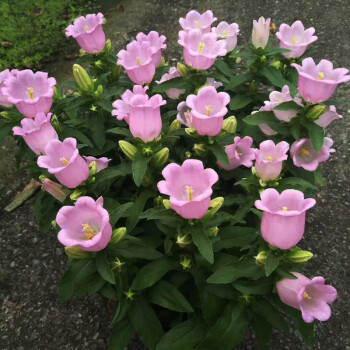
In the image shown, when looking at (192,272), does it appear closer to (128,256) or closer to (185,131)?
(128,256)

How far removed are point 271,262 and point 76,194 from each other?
1026mm

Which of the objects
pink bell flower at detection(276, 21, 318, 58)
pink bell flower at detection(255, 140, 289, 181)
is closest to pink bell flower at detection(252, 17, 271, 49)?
pink bell flower at detection(276, 21, 318, 58)

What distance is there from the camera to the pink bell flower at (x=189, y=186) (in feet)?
5.87

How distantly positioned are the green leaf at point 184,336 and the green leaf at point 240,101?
140 centimetres

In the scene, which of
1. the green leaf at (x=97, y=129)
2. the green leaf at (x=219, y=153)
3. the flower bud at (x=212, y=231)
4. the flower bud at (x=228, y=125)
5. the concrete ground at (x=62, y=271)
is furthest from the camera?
the concrete ground at (x=62, y=271)

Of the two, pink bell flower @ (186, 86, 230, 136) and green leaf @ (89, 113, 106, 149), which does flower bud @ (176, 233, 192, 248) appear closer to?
pink bell flower @ (186, 86, 230, 136)

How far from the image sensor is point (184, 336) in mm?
2189

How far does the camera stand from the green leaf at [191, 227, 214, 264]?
186 centimetres

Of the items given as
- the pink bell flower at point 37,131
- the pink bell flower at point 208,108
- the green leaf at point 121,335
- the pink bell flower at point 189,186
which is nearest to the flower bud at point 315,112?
the pink bell flower at point 208,108

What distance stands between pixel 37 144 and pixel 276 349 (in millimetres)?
2159

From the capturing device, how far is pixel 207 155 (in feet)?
7.89

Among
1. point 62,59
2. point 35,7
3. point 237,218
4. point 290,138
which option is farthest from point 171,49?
point 237,218

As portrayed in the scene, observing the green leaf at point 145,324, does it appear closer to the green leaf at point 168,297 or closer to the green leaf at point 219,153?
the green leaf at point 168,297

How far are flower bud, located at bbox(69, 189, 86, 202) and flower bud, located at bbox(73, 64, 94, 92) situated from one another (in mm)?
732
